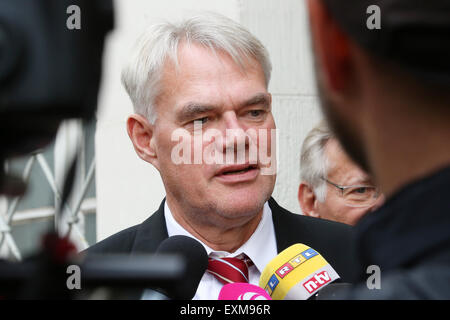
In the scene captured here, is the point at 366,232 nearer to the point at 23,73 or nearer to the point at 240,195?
the point at 23,73

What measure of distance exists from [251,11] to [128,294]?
300 centimetres

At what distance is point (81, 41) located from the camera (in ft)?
2.07

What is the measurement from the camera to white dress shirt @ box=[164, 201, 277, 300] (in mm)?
1853

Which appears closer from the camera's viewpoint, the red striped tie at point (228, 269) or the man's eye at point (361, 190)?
the red striped tie at point (228, 269)

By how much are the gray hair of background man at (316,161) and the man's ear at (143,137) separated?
849 millimetres

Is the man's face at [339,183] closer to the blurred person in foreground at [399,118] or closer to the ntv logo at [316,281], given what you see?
the ntv logo at [316,281]

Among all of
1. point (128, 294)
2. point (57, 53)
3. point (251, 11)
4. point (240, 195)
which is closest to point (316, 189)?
point (240, 195)

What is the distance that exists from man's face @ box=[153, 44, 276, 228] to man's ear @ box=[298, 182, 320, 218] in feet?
2.68

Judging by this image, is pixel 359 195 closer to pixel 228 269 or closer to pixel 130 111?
pixel 228 269

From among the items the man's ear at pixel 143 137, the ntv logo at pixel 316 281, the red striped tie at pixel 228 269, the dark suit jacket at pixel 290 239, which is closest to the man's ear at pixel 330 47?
the ntv logo at pixel 316 281

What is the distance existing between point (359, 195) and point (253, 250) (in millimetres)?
853

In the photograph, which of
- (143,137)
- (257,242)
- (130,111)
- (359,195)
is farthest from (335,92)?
(130,111)

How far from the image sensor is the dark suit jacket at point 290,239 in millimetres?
2002

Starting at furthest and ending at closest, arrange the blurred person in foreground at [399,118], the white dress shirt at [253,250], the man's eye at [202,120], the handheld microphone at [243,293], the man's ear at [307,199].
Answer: the man's ear at [307,199], the man's eye at [202,120], the white dress shirt at [253,250], the handheld microphone at [243,293], the blurred person in foreground at [399,118]
